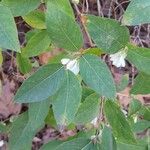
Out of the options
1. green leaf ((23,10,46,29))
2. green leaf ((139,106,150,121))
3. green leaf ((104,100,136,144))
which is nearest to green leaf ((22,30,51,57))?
green leaf ((23,10,46,29))

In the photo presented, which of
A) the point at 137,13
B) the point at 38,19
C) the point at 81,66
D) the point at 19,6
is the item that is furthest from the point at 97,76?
the point at 38,19

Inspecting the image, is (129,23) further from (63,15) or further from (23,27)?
(23,27)

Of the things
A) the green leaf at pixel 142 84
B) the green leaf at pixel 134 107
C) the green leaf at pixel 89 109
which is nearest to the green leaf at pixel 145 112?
the green leaf at pixel 134 107

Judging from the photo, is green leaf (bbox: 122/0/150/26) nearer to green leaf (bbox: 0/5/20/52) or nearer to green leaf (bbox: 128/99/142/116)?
green leaf (bbox: 0/5/20/52)

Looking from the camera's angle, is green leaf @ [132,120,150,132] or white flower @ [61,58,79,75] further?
green leaf @ [132,120,150,132]

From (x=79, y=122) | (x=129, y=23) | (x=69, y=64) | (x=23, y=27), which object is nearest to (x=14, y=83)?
(x=23, y=27)

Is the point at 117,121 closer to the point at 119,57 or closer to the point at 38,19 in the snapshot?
the point at 119,57
